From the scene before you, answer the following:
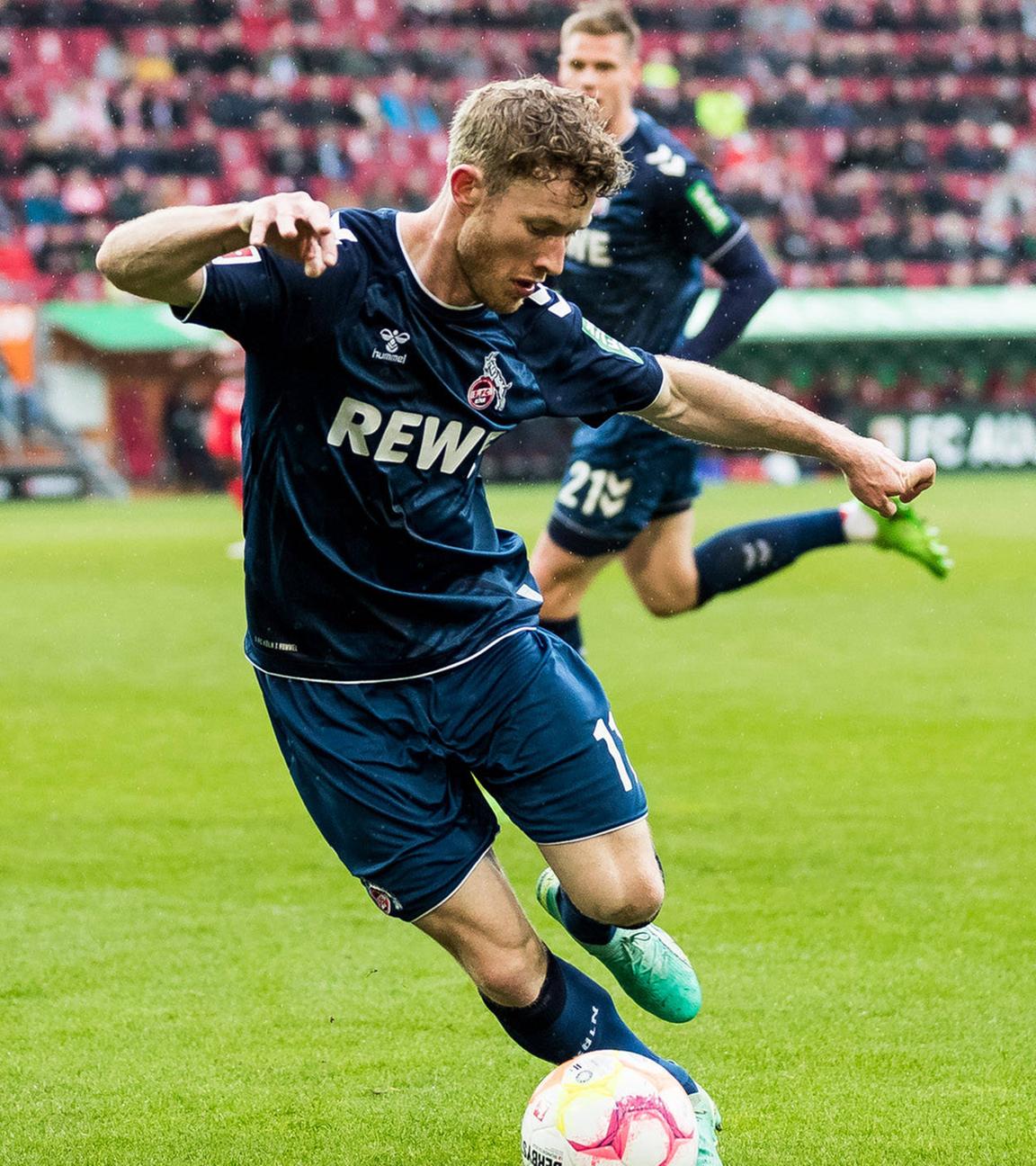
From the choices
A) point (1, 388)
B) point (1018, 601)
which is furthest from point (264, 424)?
point (1, 388)

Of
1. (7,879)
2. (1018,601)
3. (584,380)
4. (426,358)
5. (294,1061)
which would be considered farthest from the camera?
(1018,601)

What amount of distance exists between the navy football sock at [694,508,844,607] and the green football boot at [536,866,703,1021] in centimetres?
368

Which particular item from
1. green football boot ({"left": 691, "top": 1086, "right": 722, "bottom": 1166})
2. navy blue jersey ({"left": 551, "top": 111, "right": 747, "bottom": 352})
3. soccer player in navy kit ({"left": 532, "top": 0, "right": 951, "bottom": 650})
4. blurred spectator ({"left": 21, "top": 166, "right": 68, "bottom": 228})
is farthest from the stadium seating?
green football boot ({"left": 691, "top": 1086, "right": 722, "bottom": 1166})

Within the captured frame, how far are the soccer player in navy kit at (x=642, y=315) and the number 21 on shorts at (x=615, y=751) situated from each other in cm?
317

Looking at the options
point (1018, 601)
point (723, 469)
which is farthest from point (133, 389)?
point (1018, 601)

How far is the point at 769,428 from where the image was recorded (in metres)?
4.00

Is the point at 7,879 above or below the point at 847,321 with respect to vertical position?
above

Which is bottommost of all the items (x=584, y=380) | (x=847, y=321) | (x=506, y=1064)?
(x=847, y=321)

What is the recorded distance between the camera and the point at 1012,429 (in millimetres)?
27516

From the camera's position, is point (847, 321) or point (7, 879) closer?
point (7, 879)

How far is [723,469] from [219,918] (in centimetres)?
2240

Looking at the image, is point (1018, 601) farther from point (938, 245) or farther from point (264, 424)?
point (938, 245)

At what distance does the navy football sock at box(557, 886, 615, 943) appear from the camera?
13.1 ft

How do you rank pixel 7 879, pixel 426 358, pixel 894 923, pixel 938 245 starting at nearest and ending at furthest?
pixel 426 358 → pixel 894 923 → pixel 7 879 → pixel 938 245
